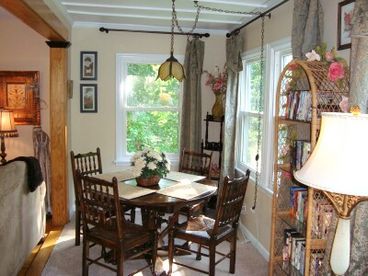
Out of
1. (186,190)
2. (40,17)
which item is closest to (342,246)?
(186,190)

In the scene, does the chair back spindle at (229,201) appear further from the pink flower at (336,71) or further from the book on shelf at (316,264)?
the pink flower at (336,71)

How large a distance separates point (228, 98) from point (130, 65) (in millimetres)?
1391

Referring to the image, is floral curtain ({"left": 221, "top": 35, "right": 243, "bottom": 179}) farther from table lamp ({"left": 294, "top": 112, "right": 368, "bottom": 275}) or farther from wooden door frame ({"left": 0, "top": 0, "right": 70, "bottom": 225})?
table lamp ({"left": 294, "top": 112, "right": 368, "bottom": 275})

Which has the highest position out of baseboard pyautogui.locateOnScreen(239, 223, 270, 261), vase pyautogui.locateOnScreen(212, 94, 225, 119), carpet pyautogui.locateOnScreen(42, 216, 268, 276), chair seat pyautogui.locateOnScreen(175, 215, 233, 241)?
vase pyautogui.locateOnScreen(212, 94, 225, 119)

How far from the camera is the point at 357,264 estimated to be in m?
1.88

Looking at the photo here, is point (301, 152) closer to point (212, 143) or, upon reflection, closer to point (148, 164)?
point (148, 164)

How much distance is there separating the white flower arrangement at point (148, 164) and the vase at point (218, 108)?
1571mm

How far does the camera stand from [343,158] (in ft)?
4.54

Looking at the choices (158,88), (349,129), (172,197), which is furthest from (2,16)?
(349,129)

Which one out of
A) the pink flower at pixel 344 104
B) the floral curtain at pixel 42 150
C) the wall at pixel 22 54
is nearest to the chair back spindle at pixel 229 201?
the pink flower at pixel 344 104

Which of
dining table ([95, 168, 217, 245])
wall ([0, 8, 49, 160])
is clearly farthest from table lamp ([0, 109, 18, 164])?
dining table ([95, 168, 217, 245])

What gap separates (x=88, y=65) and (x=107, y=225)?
250 centimetres

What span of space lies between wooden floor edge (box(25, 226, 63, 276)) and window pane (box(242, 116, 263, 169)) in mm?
2281

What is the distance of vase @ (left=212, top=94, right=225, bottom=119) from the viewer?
4.64m
